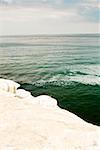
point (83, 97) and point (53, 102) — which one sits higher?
point (53, 102)

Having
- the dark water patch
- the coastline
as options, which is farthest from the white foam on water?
the coastline

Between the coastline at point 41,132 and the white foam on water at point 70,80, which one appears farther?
the white foam on water at point 70,80

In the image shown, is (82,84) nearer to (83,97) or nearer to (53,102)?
(83,97)

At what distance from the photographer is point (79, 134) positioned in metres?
11.6

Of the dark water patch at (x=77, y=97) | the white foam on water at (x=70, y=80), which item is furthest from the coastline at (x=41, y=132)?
the white foam on water at (x=70, y=80)

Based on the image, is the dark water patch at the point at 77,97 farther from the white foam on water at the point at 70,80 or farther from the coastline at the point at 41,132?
the coastline at the point at 41,132

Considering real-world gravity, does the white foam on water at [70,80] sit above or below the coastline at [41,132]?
below

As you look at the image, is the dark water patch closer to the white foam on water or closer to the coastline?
the white foam on water

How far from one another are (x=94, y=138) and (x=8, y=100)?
7.99 metres

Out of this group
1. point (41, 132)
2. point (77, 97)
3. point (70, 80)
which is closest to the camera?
point (41, 132)

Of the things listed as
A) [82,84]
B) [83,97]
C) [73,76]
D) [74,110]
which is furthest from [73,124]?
[73,76]

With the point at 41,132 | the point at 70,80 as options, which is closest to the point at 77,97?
the point at 70,80

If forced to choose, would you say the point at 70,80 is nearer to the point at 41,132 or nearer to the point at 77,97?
the point at 77,97

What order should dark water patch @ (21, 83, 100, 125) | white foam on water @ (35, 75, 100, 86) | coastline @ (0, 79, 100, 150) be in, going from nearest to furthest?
coastline @ (0, 79, 100, 150) → dark water patch @ (21, 83, 100, 125) → white foam on water @ (35, 75, 100, 86)
